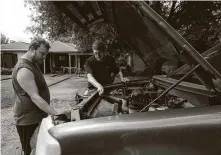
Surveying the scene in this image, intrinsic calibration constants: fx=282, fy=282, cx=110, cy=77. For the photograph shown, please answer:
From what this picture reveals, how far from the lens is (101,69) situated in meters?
4.35

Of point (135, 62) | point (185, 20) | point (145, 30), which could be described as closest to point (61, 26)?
point (185, 20)

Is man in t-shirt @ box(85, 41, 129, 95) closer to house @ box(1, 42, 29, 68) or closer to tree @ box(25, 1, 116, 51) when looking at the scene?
tree @ box(25, 1, 116, 51)

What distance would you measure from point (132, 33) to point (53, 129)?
1655 millimetres

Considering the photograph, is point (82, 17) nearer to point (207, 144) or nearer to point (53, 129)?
point (53, 129)

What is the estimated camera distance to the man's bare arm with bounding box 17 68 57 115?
2928 millimetres

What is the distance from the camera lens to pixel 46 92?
11.0 ft

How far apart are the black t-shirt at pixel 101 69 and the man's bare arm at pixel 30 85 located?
128cm

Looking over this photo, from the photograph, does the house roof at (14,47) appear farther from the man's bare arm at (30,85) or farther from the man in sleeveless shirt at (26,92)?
the man's bare arm at (30,85)

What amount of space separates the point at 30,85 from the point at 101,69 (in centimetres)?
154

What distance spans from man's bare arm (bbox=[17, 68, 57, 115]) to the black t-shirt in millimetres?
1283

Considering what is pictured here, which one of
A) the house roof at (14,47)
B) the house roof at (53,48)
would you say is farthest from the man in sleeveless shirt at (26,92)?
the house roof at (14,47)

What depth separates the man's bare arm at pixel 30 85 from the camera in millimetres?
2928

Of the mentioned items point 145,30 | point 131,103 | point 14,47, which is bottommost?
point 131,103

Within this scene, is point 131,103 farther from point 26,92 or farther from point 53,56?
point 53,56
